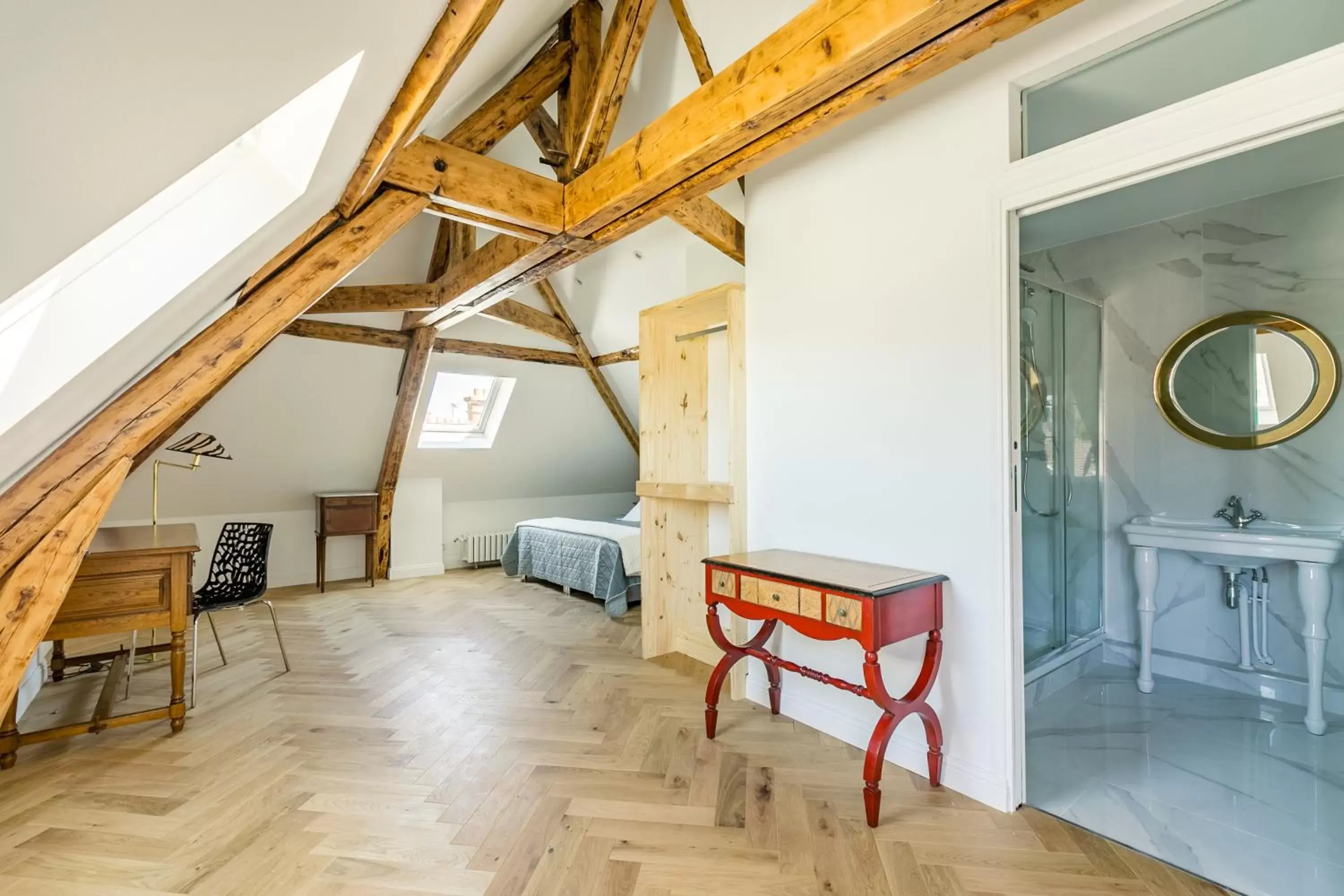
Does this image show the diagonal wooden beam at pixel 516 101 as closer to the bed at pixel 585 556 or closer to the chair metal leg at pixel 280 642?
the chair metal leg at pixel 280 642

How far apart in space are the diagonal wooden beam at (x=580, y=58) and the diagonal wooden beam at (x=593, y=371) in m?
1.86

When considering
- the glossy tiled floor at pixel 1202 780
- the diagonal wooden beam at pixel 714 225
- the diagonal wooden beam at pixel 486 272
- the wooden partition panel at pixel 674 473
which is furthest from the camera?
the wooden partition panel at pixel 674 473

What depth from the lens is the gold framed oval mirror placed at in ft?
9.16

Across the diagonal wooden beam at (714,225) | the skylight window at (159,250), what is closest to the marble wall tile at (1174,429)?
the diagonal wooden beam at (714,225)

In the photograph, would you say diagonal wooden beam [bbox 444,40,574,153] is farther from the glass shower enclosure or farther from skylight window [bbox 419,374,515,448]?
skylight window [bbox 419,374,515,448]

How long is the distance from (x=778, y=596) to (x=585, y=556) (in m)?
2.91

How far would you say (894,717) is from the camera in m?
2.04

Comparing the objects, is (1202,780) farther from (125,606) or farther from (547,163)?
(125,606)

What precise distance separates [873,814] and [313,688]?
8.81ft

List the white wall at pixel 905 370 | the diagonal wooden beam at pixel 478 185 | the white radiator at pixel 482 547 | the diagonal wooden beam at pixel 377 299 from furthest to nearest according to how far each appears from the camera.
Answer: the white radiator at pixel 482 547 < the diagonal wooden beam at pixel 377 299 < the diagonal wooden beam at pixel 478 185 < the white wall at pixel 905 370

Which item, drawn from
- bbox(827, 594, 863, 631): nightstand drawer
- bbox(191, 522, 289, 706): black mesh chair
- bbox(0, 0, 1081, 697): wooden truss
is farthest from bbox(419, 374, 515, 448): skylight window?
bbox(827, 594, 863, 631): nightstand drawer

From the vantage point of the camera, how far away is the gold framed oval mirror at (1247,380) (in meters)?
2.79

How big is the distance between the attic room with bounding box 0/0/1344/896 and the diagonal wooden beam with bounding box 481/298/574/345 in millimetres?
729

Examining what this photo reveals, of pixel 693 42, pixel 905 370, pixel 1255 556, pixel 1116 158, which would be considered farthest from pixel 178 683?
pixel 1255 556
